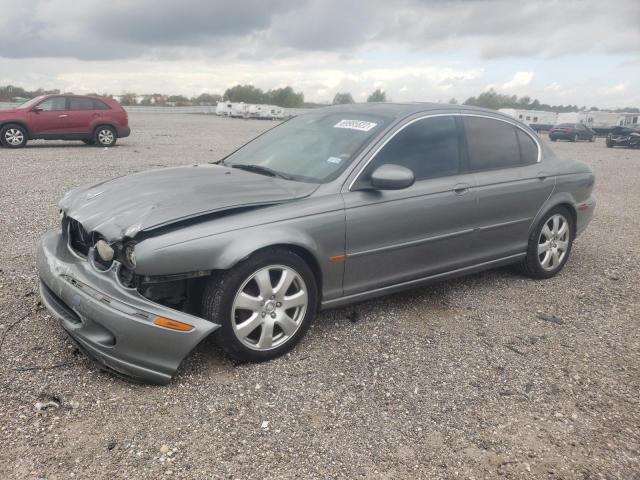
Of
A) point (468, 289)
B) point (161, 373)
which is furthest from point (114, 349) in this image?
point (468, 289)

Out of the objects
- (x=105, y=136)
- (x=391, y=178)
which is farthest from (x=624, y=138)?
(x=391, y=178)

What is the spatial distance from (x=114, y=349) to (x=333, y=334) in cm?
151

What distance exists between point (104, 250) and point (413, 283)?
222 centimetres

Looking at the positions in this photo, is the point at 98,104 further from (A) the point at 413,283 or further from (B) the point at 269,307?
(B) the point at 269,307

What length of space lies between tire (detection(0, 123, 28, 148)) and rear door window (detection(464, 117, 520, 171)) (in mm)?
14237

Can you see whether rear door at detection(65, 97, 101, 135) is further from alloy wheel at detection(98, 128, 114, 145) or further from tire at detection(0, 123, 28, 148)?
tire at detection(0, 123, 28, 148)

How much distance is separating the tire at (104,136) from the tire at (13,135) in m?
1.85

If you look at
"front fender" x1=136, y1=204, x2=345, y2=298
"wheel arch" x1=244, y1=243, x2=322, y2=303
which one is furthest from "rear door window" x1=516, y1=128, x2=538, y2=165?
"wheel arch" x1=244, y1=243, x2=322, y2=303

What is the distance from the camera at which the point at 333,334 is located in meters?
3.79

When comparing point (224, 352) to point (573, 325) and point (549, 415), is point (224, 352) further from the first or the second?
point (573, 325)

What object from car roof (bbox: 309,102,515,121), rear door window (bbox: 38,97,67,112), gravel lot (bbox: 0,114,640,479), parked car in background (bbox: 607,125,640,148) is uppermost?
parked car in background (bbox: 607,125,640,148)

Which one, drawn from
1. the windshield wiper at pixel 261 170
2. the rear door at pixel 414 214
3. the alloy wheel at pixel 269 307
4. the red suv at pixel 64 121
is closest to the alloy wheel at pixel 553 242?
the rear door at pixel 414 214

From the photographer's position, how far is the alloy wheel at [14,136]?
14.7m

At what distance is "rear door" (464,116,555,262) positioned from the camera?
174 inches
